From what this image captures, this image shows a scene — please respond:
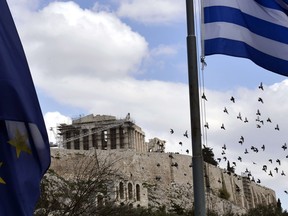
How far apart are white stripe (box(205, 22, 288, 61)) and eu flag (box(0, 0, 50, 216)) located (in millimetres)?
2513

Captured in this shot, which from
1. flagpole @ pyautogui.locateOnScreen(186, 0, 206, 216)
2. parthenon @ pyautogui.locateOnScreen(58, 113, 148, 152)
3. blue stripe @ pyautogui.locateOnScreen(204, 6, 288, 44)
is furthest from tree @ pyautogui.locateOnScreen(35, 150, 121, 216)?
parthenon @ pyautogui.locateOnScreen(58, 113, 148, 152)

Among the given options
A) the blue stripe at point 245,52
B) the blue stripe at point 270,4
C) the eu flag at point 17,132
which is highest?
the blue stripe at point 270,4

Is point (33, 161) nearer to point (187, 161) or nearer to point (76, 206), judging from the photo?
point (76, 206)

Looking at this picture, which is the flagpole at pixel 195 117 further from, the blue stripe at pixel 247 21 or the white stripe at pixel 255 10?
the white stripe at pixel 255 10

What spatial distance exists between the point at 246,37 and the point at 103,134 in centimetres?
8427

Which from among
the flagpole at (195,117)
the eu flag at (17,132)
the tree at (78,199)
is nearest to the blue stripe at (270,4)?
the flagpole at (195,117)

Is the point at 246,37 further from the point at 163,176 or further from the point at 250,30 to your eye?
the point at 163,176

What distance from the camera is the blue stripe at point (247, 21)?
6320 millimetres

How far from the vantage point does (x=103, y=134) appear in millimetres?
90438

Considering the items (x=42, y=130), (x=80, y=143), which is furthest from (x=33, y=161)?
(x=80, y=143)

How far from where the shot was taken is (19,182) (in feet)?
13.1

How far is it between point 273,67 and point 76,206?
11789mm

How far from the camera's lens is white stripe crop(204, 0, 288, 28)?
6410 millimetres

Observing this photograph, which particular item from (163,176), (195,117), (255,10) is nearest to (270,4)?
(255,10)
